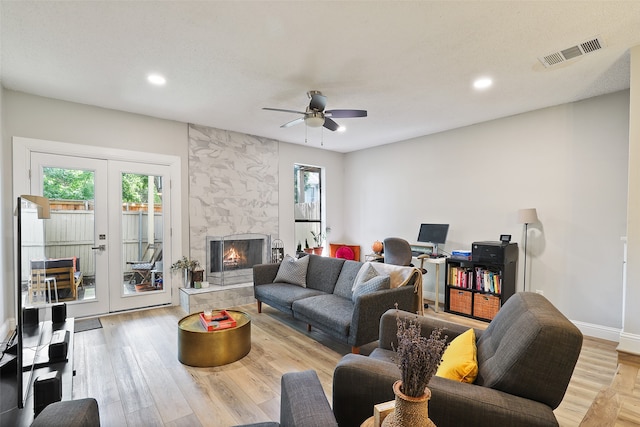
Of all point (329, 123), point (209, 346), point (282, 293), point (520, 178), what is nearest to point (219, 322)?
point (209, 346)

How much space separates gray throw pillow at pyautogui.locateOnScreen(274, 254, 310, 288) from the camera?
422 centimetres

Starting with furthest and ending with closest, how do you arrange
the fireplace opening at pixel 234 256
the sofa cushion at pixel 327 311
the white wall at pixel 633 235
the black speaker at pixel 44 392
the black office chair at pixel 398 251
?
the fireplace opening at pixel 234 256 < the black office chair at pixel 398 251 < the sofa cushion at pixel 327 311 < the white wall at pixel 633 235 < the black speaker at pixel 44 392

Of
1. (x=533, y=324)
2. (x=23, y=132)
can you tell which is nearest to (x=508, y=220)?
(x=533, y=324)

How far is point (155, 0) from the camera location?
205 cm

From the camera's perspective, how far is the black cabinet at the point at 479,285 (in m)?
4.02

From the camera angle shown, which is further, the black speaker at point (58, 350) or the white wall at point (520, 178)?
the white wall at point (520, 178)

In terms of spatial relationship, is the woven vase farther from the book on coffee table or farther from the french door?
the french door

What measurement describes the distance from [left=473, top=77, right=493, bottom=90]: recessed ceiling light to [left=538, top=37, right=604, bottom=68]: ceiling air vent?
49cm

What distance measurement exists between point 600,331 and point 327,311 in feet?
10.6

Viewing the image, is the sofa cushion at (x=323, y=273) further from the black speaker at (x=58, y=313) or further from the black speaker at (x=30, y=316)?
the black speaker at (x=30, y=316)

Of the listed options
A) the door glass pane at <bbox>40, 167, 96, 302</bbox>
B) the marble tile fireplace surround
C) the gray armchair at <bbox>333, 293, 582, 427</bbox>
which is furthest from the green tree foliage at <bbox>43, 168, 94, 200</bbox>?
the gray armchair at <bbox>333, 293, 582, 427</bbox>

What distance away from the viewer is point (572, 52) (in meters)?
2.64

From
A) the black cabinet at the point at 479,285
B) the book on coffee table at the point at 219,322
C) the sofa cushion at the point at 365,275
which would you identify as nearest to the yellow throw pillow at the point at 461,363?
the sofa cushion at the point at 365,275

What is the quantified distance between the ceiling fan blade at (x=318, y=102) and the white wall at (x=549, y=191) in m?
2.76
